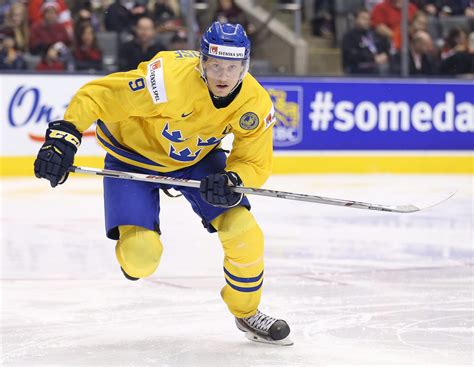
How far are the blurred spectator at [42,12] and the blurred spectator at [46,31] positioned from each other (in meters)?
0.02

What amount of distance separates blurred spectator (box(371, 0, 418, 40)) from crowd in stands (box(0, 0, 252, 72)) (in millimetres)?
1769

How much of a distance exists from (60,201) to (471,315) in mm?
4052

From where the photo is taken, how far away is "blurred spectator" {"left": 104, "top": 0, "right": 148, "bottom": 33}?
30.6 ft

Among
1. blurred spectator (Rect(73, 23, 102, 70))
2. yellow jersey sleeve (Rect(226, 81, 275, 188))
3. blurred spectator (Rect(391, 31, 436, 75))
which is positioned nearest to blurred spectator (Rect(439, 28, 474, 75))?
blurred spectator (Rect(391, 31, 436, 75))

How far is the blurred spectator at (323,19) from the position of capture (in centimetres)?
1001

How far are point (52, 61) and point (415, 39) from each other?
3363 millimetres

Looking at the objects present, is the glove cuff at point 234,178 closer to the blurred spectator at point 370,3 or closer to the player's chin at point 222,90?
the player's chin at point 222,90

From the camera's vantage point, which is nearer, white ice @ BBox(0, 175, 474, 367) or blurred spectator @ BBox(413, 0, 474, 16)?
white ice @ BBox(0, 175, 474, 367)

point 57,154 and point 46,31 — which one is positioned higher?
point 57,154

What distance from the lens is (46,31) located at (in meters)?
9.15

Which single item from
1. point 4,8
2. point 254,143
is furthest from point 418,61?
point 254,143

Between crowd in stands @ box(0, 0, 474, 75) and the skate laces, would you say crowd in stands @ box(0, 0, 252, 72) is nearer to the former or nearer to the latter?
crowd in stands @ box(0, 0, 474, 75)

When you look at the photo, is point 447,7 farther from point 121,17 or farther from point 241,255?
point 241,255

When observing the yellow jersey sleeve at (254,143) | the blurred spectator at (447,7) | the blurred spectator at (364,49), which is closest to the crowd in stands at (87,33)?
the blurred spectator at (364,49)
